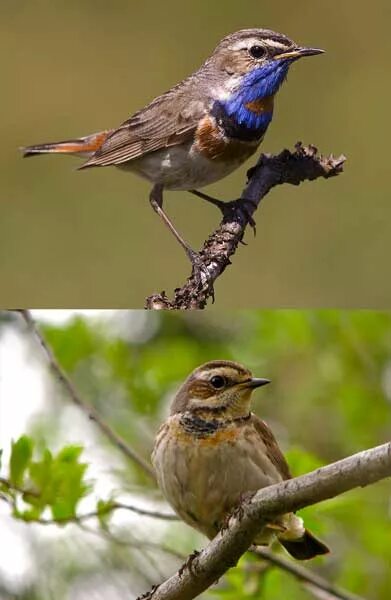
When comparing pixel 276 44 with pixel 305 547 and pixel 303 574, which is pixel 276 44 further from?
pixel 303 574

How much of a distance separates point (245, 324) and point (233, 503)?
24.4 inches

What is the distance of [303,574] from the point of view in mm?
1885

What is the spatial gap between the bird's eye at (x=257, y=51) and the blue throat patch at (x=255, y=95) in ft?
0.06

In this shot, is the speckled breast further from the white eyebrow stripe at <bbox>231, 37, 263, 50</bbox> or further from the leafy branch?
the white eyebrow stripe at <bbox>231, 37, 263, 50</bbox>

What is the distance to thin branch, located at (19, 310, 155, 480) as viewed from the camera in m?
1.85

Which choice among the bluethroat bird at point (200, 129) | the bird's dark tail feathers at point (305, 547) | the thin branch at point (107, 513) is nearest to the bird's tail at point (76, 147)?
the bluethroat bird at point (200, 129)

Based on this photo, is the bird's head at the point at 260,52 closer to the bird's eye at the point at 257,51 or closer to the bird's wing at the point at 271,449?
the bird's eye at the point at 257,51

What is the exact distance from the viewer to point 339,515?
1995mm

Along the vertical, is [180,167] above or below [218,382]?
above

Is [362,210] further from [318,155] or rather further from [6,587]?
[6,587]

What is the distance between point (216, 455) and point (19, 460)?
0.29 meters

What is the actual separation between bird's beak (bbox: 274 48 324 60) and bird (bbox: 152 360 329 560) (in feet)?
1.44

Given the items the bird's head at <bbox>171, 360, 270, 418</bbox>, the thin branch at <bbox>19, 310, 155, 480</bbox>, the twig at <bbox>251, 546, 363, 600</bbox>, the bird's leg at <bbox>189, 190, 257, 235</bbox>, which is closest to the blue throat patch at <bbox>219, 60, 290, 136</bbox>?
the bird's leg at <bbox>189, 190, 257, 235</bbox>

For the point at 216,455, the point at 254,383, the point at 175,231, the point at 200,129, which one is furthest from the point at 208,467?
the point at 200,129
